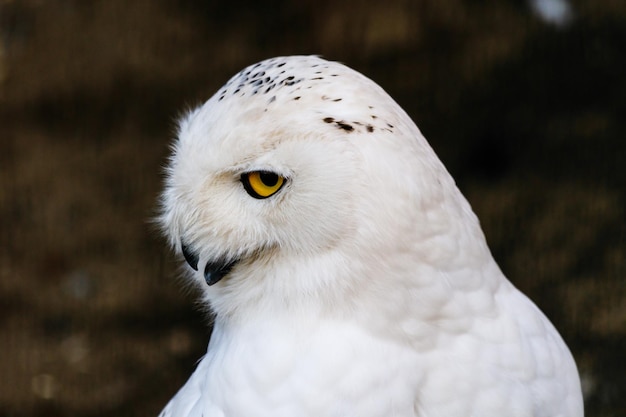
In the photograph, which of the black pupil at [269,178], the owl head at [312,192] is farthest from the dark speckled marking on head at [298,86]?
the black pupil at [269,178]

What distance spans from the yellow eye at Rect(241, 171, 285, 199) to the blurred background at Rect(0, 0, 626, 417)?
7.33 feet

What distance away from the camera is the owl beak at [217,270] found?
151 centimetres

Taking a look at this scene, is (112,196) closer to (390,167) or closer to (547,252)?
(547,252)

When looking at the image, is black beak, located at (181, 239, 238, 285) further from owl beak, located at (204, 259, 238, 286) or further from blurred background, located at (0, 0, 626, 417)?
blurred background, located at (0, 0, 626, 417)

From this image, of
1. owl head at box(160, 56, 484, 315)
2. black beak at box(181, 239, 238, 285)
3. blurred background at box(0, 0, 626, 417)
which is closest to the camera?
owl head at box(160, 56, 484, 315)

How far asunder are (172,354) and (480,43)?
1958 millimetres

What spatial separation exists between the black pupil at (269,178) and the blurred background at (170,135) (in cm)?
224

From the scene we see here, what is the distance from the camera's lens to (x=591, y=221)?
373 cm

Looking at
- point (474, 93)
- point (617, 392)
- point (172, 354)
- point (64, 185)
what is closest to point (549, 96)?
point (474, 93)

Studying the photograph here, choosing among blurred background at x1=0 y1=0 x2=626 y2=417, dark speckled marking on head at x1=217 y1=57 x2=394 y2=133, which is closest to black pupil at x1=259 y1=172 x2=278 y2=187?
dark speckled marking on head at x1=217 y1=57 x2=394 y2=133

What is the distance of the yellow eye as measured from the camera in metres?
1.39

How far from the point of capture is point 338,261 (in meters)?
1.40

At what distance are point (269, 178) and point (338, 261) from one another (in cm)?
18

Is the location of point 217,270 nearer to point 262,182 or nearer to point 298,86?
point 262,182
